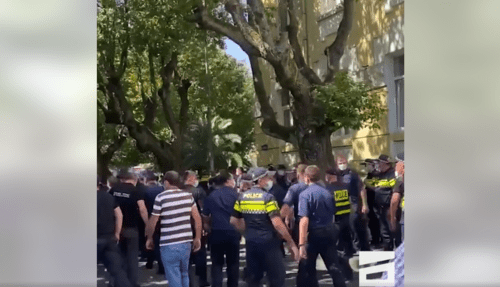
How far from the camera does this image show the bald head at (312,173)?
429cm

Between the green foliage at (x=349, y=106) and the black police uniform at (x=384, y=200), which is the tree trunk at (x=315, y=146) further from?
the black police uniform at (x=384, y=200)

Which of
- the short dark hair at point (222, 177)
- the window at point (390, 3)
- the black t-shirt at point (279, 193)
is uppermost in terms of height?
the window at point (390, 3)

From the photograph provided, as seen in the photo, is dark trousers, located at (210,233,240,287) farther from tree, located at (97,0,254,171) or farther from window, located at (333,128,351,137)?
window, located at (333,128,351,137)

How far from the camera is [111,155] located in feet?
14.2

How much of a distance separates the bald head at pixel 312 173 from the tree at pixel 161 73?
82cm

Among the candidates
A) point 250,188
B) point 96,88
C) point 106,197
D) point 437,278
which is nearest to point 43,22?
point 96,88

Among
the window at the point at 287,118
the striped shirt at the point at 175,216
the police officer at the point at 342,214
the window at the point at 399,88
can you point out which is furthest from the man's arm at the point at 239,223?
the window at the point at 399,88

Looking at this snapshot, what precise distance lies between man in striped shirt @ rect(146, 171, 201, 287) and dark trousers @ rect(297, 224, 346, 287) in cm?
96

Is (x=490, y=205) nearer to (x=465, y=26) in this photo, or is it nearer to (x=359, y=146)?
(x=359, y=146)

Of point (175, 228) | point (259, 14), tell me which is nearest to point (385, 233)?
point (175, 228)

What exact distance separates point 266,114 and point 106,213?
1648mm

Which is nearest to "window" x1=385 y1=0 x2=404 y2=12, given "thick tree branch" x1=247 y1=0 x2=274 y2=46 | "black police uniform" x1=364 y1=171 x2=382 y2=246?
"thick tree branch" x1=247 y1=0 x2=274 y2=46

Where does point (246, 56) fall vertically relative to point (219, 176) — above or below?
above

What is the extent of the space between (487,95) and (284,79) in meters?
1.73
